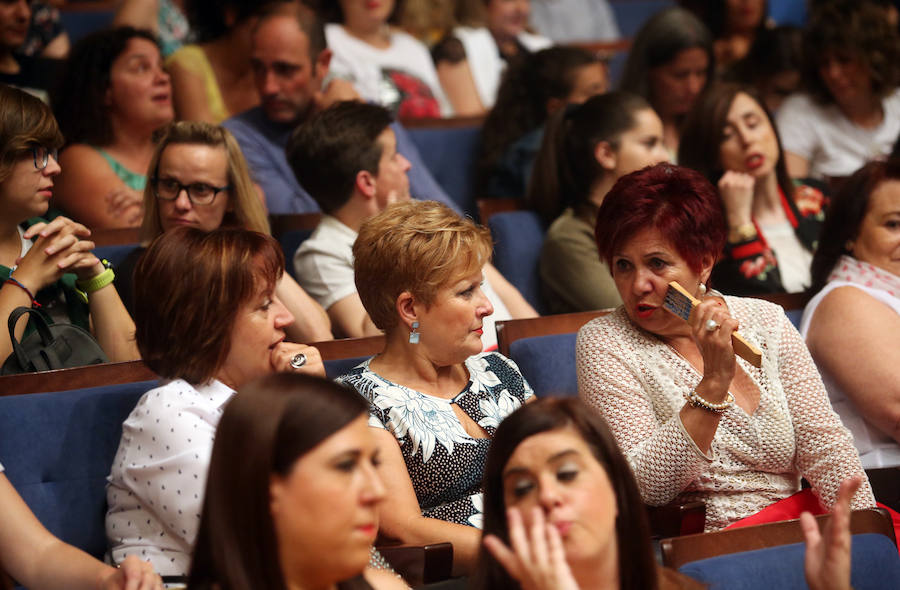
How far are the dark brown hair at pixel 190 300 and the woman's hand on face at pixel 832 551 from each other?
2.86 ft

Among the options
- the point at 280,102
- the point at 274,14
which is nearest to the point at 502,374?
the point at 280,102

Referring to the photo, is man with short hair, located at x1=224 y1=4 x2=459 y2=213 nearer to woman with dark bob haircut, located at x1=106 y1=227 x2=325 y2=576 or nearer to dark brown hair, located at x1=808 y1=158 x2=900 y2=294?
dark brown hair, located at x1=808 y1=158 x2=900 y2=294

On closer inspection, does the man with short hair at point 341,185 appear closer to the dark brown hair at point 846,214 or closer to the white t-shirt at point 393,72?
the dark brown hair at point 846,214

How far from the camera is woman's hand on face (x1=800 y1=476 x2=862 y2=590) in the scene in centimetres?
126

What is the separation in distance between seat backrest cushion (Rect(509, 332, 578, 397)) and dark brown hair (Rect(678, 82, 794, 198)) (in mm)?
981

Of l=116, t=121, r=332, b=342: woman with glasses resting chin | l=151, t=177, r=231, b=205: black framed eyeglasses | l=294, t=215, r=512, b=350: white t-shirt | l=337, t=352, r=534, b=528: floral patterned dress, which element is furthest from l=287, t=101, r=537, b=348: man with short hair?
l=337, t=352, r=534, b=528: floral patterned dress

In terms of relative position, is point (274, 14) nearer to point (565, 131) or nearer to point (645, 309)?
point (565, 131)

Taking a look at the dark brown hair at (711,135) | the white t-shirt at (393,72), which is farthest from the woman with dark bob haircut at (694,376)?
the white t-shirt at (393,72)

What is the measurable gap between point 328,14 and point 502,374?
2120 mm

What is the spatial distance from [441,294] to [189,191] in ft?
2.43

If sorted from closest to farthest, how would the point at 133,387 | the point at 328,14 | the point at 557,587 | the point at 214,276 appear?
the point at 557,587
the point at 214,276
the point at 133,387
the point at 328,14

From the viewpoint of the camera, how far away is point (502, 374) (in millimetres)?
1938

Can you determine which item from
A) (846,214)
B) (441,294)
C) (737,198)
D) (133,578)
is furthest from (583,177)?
(133,578)

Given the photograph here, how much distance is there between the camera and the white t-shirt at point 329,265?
7.75 feet
